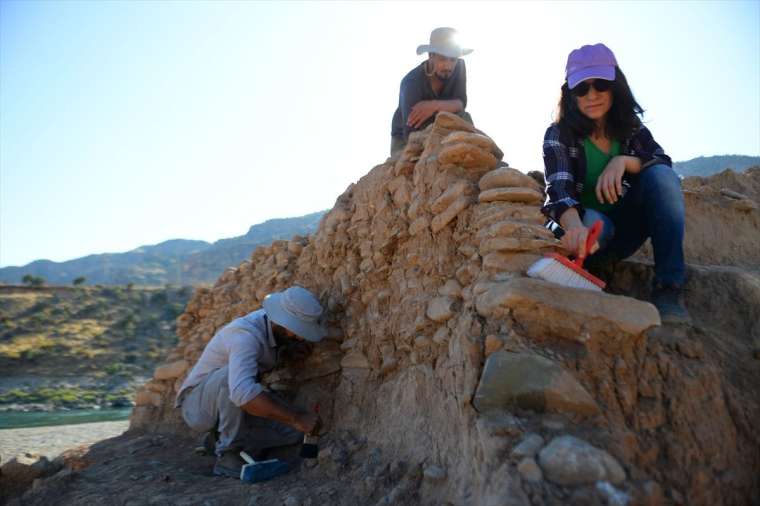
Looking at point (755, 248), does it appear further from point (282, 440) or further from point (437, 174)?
point (282, 440)

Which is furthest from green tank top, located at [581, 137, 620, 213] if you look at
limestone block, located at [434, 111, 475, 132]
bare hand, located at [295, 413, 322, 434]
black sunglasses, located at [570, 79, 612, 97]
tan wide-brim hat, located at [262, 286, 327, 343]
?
bare hand, located at [295, 413, 322, 434]

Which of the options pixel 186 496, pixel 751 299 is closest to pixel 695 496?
pixel 751 299

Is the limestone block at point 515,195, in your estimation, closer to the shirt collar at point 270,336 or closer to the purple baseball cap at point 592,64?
the purple baseball cap at point 592,64

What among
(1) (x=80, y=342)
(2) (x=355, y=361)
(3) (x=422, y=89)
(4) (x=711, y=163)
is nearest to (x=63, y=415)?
(1) (x=80, y=342)

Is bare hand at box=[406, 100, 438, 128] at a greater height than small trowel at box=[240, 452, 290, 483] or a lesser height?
greater

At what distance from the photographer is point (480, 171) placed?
2.70 metres

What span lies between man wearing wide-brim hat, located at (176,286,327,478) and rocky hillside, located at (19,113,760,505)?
0.20 metres

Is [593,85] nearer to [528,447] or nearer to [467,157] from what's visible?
[467,157]

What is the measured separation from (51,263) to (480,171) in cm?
9323

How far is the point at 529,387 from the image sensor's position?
5.67 ft

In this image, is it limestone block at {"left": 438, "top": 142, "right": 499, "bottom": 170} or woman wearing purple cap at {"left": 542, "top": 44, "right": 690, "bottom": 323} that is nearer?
woman wearing purple cap at {"left": 542, "top": 44, "right": 690, "bottom": 323}

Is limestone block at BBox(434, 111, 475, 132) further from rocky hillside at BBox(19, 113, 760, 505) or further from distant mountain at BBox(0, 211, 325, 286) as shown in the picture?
distant mountain at BBox(0, 211, 325, 286)

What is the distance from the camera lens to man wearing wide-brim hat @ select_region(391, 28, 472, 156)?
3.46m

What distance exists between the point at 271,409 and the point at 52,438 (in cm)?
383
